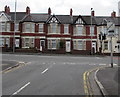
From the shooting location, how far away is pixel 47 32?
56.4 m

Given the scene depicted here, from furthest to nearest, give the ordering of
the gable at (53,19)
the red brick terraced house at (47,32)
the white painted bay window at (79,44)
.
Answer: the white painted bay window at (79,44), the gable at (53,19), the red brick terraced house at (47,32)

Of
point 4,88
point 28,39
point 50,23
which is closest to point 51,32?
point 50,23

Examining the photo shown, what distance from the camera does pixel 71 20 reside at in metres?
58.0

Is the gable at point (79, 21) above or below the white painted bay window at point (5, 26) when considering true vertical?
above

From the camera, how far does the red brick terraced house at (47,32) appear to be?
5541 centimetres

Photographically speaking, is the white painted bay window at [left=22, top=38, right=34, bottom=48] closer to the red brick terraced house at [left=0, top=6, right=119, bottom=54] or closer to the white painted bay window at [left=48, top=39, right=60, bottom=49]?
the red brick terraced house at [left=0, top=6, right=119, bottom=54]

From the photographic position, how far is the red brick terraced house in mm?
55406

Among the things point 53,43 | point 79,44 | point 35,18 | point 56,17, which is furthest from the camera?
point 79,44

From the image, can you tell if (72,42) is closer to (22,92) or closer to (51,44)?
(51,44)

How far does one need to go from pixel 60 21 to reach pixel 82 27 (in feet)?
17.8

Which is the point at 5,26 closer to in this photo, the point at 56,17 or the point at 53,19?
the point at 53,19

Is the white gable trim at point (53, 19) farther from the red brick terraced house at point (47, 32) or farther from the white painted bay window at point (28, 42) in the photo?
the white painted bay window at point (28, 42)

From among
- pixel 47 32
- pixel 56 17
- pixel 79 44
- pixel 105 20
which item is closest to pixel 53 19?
pixel 56 17

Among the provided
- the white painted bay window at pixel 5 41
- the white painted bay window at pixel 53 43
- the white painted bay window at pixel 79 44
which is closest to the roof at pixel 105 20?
the white painted bay window at pixel 79 44
